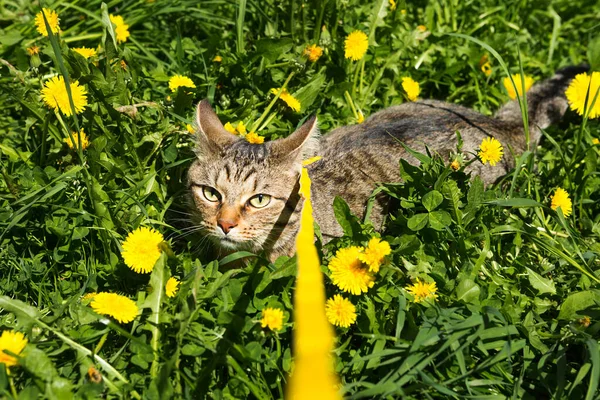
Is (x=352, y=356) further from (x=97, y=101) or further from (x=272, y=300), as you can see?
(x=97, y=101)

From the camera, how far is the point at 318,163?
3.58m

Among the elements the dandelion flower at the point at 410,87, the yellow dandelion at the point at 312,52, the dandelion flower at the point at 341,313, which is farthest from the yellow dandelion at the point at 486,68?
the dandelion flower at the point at 341,313

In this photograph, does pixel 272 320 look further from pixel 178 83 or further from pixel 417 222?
pixel 178 83

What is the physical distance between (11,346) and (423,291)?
1.59 m

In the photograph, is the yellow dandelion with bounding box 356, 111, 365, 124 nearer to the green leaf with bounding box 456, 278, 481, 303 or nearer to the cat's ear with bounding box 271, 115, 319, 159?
the cat's ear with bounding box 271, 115, 319, 159

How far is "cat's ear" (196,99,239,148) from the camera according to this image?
10.2 ft

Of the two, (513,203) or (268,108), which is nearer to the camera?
(513,203)

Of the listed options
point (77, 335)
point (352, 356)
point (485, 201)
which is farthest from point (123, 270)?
point (485, 201)

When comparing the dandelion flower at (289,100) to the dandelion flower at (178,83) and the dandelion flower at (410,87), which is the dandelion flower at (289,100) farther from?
the dandelion flower at (410,87)

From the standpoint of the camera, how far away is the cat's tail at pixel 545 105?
411 centimetres

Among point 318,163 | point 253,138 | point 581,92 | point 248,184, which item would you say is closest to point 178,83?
point 253,138

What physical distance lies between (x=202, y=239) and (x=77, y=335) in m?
0.86

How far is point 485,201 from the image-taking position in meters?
2.88

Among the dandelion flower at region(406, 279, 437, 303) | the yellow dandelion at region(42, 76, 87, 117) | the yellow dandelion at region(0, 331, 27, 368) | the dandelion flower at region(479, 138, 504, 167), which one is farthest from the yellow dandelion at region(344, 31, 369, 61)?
the yellow dandelion at region(0, 331, 27, 368)
